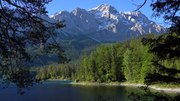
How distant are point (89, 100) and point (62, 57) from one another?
2230 inches

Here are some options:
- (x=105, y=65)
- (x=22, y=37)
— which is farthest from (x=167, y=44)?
(x=105, y=65)

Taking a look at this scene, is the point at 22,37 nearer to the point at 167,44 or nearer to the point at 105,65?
the point at 167,44

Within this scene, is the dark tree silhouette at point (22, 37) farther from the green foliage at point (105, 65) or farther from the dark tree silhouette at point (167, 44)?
the green foliage at point (105, 65)

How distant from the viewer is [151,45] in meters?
13.1

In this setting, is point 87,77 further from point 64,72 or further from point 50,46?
point 50,46

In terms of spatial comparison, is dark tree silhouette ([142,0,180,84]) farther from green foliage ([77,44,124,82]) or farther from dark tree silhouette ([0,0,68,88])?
green foliage ([77,44,124,82])

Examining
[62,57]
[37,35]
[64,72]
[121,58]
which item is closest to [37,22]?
[37,35]

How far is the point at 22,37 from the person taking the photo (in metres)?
11.2

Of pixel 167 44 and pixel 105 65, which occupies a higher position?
pixel 105 65

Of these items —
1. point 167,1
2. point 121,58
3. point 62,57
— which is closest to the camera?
point 62,57

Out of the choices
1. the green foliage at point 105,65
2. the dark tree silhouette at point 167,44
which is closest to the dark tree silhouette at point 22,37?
the dark tree silhouette at point 167,44

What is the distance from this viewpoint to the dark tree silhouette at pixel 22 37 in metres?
10.6

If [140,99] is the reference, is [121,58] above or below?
above

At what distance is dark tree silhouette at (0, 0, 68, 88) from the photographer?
10.6m
